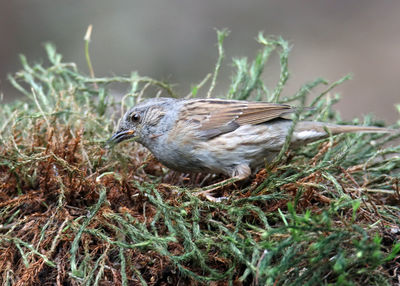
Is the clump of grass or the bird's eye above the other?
the bird's eye

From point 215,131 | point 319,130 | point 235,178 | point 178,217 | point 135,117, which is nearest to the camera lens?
point 178,217

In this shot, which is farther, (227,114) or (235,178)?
(227,114)

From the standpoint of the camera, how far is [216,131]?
4.14m

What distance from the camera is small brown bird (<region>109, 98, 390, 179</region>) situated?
13.0ft

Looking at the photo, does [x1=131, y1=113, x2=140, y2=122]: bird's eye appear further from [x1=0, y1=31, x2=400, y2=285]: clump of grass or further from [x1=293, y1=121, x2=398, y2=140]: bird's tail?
[x1=293, y1=121, x2=398, y2=140]: bird's tail

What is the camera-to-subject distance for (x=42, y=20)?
982 centimetres

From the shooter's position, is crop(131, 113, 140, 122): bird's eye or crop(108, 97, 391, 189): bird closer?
crop(108, 97, 391, 189): bird

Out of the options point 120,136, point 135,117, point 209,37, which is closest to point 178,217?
point 120,136

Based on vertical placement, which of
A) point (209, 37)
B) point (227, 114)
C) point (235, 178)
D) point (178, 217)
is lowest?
point (178, 217)

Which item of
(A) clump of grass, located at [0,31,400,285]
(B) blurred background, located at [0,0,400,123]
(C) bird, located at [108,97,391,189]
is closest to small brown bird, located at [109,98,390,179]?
(C) bird, located at [108,97,391,189]

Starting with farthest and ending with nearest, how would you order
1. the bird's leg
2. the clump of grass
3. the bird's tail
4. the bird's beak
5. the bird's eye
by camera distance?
the bird's eye → the bird's beak → the bird's tail → the bird's leg → the clump of grass

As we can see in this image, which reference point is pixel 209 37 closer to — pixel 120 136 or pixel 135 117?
pixel 135 117

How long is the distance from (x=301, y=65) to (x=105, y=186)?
7.32 metres

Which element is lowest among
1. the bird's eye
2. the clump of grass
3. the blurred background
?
the clump of grass
